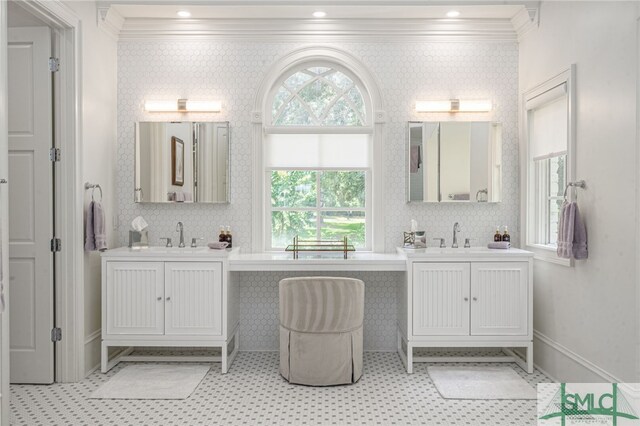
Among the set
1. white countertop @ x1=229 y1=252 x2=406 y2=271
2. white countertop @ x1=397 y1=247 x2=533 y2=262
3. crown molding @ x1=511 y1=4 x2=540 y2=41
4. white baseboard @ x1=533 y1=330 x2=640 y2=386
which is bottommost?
white baseboard @ x1=533 y1=330 x2=640 y2=386

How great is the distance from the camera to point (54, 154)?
3.70 metres

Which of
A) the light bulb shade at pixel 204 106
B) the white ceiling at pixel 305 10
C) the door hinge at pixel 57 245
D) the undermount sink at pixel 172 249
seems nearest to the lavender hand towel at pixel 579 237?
the white ceiling at pixel 305 10

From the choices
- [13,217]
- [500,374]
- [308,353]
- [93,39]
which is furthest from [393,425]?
[93,39]

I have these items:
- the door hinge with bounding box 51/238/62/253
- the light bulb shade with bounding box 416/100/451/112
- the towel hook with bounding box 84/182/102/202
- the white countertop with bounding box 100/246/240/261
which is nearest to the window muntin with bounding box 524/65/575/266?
the light bulb shade with bounding box 416/100/451/112

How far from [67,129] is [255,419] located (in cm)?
248

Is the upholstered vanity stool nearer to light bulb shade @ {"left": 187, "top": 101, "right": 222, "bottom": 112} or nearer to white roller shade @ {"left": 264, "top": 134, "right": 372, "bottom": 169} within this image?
white roller shade @ {"left": 264, "top": 134, "right": 372, "bottom": 169}

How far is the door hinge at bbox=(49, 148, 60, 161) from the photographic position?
3.69 meters

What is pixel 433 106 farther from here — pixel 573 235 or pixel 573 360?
pixel 573 360

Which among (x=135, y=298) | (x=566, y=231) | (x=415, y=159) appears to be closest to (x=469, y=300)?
(x=566, y=231)

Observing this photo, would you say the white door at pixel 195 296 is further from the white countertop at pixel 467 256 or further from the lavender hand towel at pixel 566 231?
the lavender hand towel at pixel 566 231

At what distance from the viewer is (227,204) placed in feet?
14.8

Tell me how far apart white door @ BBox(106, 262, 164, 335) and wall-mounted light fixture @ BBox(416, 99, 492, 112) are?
2655 millimetres

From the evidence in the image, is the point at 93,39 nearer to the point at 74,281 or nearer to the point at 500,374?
the point at 74,281

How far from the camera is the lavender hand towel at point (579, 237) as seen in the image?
333 cm
